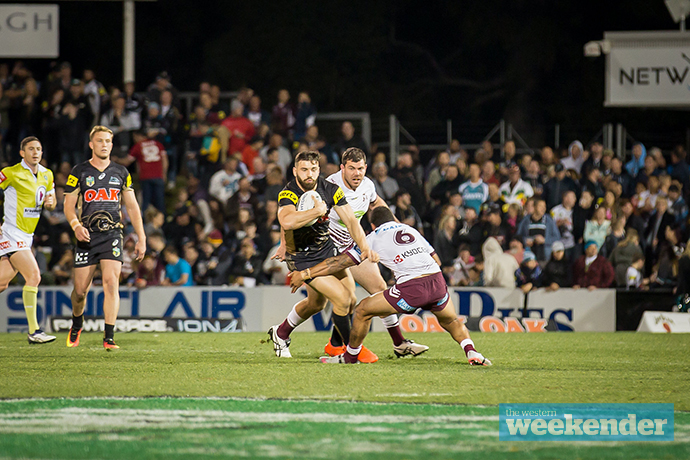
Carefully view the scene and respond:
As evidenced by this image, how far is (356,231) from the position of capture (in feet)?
26.8

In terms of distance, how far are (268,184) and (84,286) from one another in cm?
738

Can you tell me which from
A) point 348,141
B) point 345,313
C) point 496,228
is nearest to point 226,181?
point 348,141

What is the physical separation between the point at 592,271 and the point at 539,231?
1148mm

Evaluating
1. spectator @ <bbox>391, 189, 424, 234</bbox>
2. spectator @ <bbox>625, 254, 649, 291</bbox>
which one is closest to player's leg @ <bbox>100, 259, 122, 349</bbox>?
spectator @ <bbox>391, 189, 424, 234</bbox>

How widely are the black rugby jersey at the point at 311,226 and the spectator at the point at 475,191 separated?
8.41 meters

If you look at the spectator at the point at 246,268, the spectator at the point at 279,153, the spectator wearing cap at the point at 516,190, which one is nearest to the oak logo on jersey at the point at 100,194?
the spectator at the point at 246,268

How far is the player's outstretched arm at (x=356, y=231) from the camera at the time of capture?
7969 mm

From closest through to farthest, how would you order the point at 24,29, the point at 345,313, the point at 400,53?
the point at 345,313, the point at 24,29, the point at 400,53

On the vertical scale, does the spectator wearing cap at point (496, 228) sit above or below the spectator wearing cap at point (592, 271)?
above

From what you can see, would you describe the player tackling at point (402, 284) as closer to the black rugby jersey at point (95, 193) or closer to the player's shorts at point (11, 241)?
the black rugby jersey at point (95, 193)

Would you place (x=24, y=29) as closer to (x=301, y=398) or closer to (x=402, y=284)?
(x=402, y=284)

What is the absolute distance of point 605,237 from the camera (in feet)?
51.1

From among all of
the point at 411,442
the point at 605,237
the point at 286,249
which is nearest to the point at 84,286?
the point at 286,249

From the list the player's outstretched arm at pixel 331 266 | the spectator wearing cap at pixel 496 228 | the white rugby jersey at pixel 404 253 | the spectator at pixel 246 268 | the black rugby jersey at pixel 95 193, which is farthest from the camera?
the spectator wearing cap at pixel 496 228
